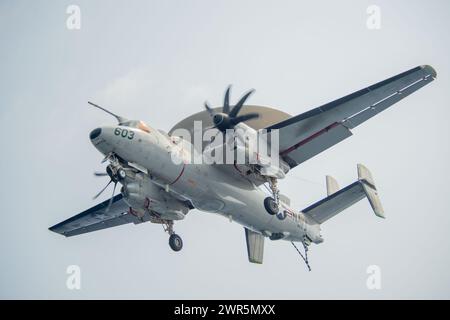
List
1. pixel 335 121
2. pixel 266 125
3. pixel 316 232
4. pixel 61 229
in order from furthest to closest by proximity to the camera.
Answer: pixel 61 229, pixel 316 232, pixel 266 125, pixel 335 121

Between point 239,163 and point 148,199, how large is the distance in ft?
14.0

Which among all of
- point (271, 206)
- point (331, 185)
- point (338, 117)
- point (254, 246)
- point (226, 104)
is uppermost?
point (226, 104)

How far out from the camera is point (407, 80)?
2264 centimetres

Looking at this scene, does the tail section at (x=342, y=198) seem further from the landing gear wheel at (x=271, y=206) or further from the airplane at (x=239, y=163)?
the landing gear wheel at (x=271, y=206)

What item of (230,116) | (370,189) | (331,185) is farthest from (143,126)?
(331,185)

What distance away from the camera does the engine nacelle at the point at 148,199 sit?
24.0m

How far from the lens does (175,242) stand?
26.1 m

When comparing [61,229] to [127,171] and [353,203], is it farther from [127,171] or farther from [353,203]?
[353,203]

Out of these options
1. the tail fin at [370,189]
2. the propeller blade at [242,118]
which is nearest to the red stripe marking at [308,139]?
the propeller blade at [242,118]

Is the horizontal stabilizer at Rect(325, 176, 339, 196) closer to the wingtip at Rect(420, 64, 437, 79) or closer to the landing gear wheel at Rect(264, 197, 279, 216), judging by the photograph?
the landing gear wheel at Rect(264, 197, 279, 216)

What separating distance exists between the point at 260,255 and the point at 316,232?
291 cm

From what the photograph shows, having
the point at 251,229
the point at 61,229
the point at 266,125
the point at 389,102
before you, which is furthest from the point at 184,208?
the point at 389,102

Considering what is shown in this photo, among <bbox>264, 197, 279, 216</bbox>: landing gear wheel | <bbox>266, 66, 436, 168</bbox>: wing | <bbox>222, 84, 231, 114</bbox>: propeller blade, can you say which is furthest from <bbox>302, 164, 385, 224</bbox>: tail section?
<bbox>222, 84, 231, 114</bbox>: propeller blade

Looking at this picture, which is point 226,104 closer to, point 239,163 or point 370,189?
point 239,163
